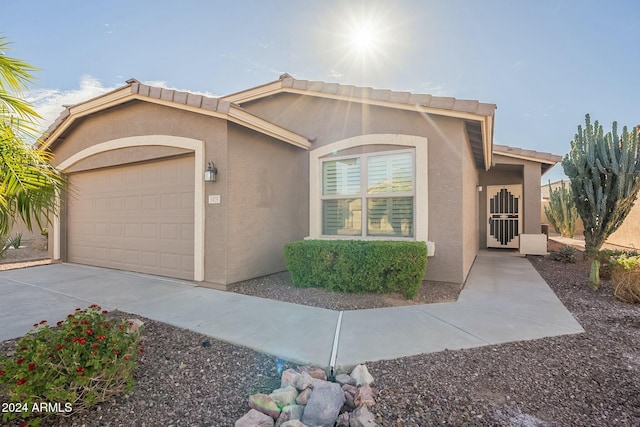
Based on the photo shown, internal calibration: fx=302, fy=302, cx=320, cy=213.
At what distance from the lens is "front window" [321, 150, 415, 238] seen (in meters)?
6.61

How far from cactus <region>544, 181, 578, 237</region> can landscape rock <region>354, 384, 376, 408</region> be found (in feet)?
64.5

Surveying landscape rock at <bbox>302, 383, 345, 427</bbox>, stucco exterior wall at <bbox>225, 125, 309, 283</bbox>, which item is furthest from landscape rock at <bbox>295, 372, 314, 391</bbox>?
stucco exterior wall at <bbox>225, 125, 309, 283</bbox>

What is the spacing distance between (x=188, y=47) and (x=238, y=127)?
3.25 metres

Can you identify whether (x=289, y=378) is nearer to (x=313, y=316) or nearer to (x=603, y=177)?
(x=313, y=316)

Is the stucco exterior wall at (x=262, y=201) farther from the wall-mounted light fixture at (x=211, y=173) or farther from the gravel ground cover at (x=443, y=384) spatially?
the gravel ground cover at (x=443, y=384)

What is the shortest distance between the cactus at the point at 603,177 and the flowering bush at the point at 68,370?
470 inches

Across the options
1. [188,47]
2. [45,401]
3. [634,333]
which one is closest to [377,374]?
[45,401]

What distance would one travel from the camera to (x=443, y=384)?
269 centimetres

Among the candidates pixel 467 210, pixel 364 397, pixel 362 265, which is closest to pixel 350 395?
pixel 364 397

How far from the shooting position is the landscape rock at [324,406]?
86.6 inches

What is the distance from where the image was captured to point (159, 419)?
2250mm

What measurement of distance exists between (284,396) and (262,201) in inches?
194

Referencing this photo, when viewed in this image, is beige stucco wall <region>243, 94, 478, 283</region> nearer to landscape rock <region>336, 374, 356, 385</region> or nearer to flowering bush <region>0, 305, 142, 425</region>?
landscape rock <region>336, 374, 356, 385</region>

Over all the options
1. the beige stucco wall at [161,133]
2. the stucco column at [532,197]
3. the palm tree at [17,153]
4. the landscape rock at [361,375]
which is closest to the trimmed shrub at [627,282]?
the landscape rock at [361,375]
